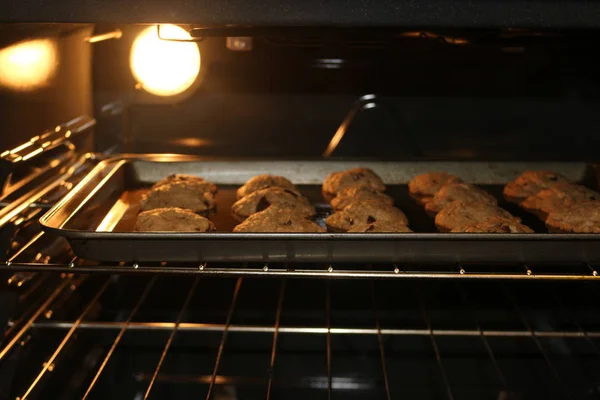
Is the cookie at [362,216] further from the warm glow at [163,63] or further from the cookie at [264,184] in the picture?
the warm glow at [163,63]

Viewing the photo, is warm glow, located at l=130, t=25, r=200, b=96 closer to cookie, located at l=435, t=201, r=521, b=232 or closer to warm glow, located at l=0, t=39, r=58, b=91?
warm glow, located at l=0, t=39, r=58, b=91

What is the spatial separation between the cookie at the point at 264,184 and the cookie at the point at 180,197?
0.10 m

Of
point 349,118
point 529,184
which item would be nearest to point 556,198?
point 529,184

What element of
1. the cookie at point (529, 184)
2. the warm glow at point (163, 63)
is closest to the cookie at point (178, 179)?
the warm glow at point (163, 63)

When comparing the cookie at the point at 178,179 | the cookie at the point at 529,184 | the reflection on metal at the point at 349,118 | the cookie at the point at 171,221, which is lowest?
the cookie at the point at 171,221

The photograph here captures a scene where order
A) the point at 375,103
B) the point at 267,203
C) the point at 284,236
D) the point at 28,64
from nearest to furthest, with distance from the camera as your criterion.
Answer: the point at 284,236 < the point at 28,64 < the point at 267,203 < the point at 375,103

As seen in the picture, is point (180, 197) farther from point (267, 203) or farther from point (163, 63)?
point (163, 63)

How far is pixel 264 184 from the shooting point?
5.89 feet

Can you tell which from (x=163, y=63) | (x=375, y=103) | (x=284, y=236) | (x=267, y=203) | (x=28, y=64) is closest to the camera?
(x=284, y=236)

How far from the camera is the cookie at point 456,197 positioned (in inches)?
67.6

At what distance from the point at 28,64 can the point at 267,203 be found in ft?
2.13

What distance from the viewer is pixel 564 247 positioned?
50.8 inches

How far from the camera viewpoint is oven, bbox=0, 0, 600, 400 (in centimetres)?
129

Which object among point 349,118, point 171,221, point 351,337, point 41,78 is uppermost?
point 41,78
